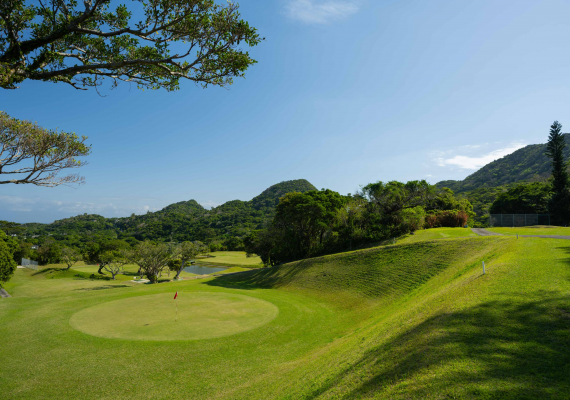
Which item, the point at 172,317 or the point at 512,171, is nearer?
the point at 172,317

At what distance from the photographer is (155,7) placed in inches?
270

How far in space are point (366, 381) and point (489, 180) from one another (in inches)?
7578

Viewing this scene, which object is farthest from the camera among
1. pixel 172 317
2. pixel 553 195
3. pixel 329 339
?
pixel 553 195

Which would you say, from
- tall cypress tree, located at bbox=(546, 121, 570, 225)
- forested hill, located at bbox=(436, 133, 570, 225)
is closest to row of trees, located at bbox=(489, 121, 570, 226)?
tall cypress tree, located at bbox=(546, 121, 570, 225)

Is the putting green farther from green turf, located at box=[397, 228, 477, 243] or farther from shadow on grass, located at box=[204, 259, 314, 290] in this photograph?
green turf, located at box=[397, 228, 477, 243]

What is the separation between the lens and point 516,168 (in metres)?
151

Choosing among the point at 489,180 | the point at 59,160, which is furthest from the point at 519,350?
the point at 489,180

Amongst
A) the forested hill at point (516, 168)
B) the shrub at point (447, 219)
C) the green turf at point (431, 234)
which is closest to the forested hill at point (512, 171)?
the forested hill at point (516, 168)

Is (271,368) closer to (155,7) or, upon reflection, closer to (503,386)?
(503,386)

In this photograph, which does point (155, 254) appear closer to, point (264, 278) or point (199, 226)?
point (264, 278)

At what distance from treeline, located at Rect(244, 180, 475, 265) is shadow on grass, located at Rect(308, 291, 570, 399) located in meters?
28.2

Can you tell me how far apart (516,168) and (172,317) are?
647 ft

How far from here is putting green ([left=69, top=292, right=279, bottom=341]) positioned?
13961 mm

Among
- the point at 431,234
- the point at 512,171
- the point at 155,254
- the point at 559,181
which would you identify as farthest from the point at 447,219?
the point at 512,171
